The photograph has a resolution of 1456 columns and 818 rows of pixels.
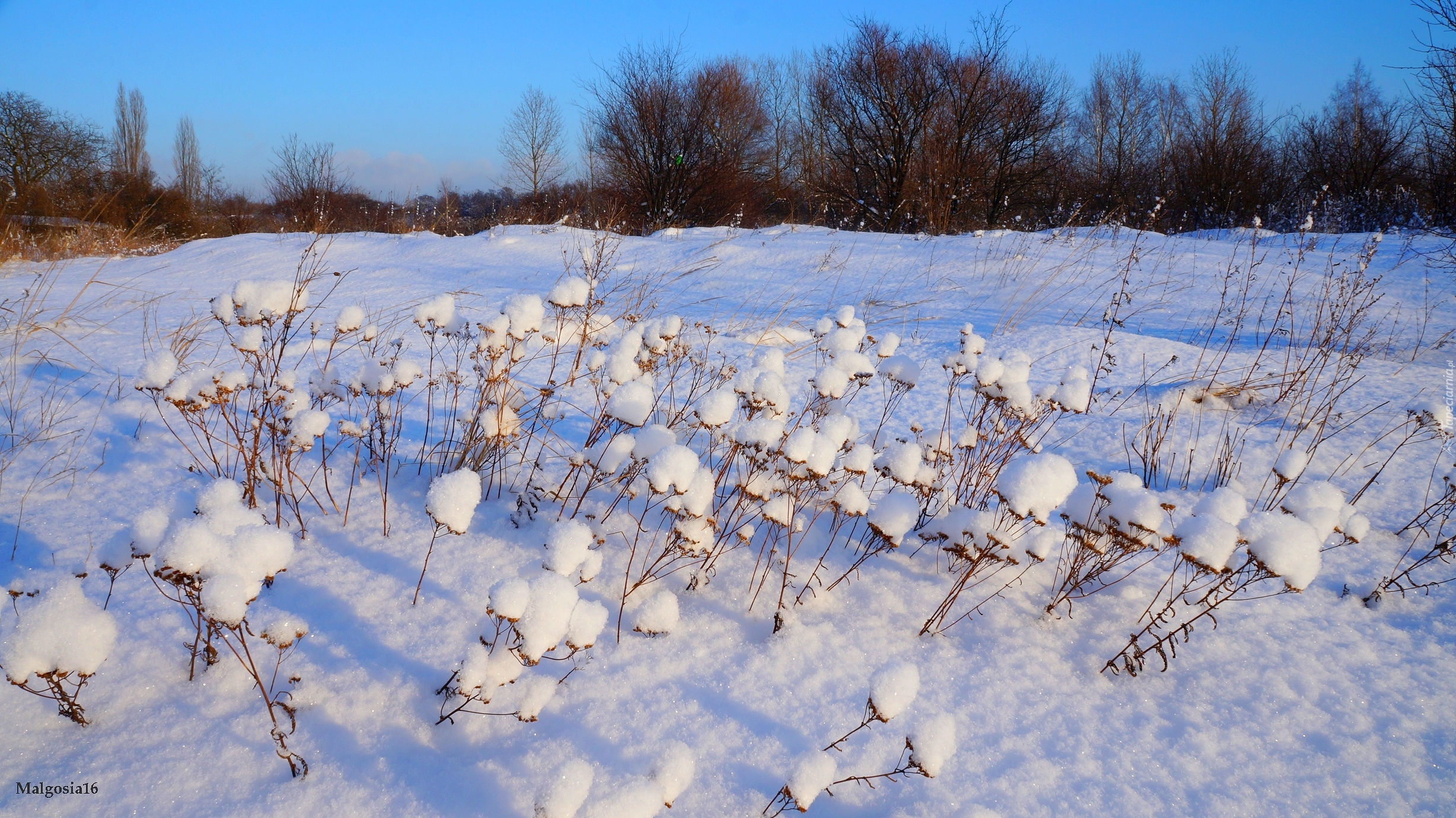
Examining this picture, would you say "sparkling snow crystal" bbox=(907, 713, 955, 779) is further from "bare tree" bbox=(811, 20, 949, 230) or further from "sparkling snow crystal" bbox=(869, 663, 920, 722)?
"bare tree" bbox=(811, 20, 949, 230)

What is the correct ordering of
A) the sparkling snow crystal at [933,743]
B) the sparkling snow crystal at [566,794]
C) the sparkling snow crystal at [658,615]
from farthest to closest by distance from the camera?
1. the sparkling snow crystal at [658,615]
2. the sparkling snow crystal at [933,743]
3. the sparkling snow crystal at [566,794]

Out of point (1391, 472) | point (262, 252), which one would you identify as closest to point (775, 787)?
point (1391, 472)

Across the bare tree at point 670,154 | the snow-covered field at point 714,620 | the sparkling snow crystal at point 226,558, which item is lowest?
the snow-covered field at point 714,620

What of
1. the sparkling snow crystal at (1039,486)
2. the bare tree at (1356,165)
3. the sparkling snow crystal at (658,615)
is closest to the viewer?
the sparkling snow crystal at (1039,486)

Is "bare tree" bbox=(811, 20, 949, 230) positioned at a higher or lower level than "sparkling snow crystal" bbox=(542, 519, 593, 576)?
higher

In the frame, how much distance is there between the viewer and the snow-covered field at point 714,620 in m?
0.99

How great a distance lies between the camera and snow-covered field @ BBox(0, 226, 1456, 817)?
38.8 inches

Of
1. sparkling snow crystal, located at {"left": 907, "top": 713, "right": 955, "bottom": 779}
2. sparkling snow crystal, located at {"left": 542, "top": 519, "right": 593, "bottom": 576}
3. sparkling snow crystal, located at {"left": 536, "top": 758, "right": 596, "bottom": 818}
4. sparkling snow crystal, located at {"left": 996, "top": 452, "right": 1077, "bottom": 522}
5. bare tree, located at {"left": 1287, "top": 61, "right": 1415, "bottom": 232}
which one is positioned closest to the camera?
sparkling snow crystal, located at {"left": 536, "top": 758, "right": 596, "bottom": 818}

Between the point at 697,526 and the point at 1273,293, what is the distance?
566 cm

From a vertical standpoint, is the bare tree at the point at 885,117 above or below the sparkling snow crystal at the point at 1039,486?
above

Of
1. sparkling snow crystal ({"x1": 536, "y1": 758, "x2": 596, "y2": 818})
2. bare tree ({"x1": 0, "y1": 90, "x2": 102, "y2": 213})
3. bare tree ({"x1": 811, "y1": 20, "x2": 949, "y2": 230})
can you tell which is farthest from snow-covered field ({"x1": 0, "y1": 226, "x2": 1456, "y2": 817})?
bare tree ({"x1": 0, "y1": 90, "x2": 102, "y2": 213})

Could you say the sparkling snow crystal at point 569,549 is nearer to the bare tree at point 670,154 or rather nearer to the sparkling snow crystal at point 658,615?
the sparkling snow crystal at point 658,615

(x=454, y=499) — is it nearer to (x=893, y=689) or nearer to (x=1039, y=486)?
(x=893, y=689)

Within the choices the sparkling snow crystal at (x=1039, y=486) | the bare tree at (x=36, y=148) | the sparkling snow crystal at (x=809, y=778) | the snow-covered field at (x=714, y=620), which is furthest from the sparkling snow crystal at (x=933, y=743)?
the bare tree at (x=36, y=148)
